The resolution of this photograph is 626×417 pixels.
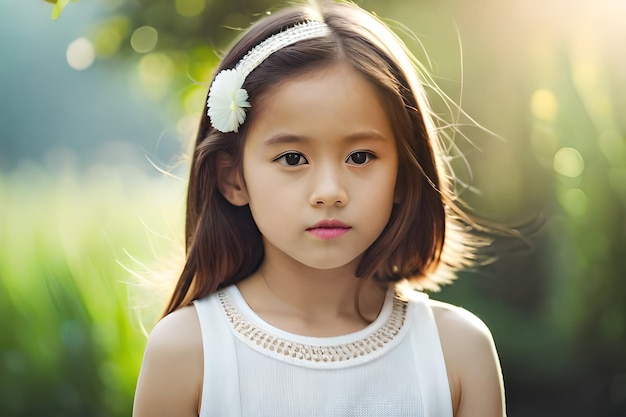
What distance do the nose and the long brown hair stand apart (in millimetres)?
194

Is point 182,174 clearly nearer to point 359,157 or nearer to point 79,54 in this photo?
point 79,54

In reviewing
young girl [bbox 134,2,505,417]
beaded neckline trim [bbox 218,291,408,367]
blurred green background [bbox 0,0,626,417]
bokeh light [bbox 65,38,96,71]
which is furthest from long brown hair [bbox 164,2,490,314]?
bokeh light [bbox 65,38,96,71]

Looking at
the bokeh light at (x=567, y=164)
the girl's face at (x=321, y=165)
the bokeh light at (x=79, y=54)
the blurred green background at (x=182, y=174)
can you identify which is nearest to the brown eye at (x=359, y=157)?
the girl's face at (x=321, y=165)

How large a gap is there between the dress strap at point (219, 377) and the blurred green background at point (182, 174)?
1227 millimetres

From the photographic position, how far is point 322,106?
5.38 feet

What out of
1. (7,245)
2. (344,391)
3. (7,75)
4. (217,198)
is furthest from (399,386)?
(7,75)

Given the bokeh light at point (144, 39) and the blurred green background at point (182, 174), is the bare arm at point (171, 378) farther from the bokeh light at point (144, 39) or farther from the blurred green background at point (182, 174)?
the bokeh light at point (144, 39)

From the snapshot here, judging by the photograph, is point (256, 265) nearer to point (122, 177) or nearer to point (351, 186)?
point (351, 186)

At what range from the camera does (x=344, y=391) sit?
1.75 meters

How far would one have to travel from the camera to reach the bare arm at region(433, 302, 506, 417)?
1.83m

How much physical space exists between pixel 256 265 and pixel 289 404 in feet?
1.18

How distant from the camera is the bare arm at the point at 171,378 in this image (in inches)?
68.2

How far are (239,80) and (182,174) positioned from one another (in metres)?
1.24

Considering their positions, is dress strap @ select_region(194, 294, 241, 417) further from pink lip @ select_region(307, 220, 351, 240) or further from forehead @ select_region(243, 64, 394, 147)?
forehead @ select_region(243, 64, 394, 147)
